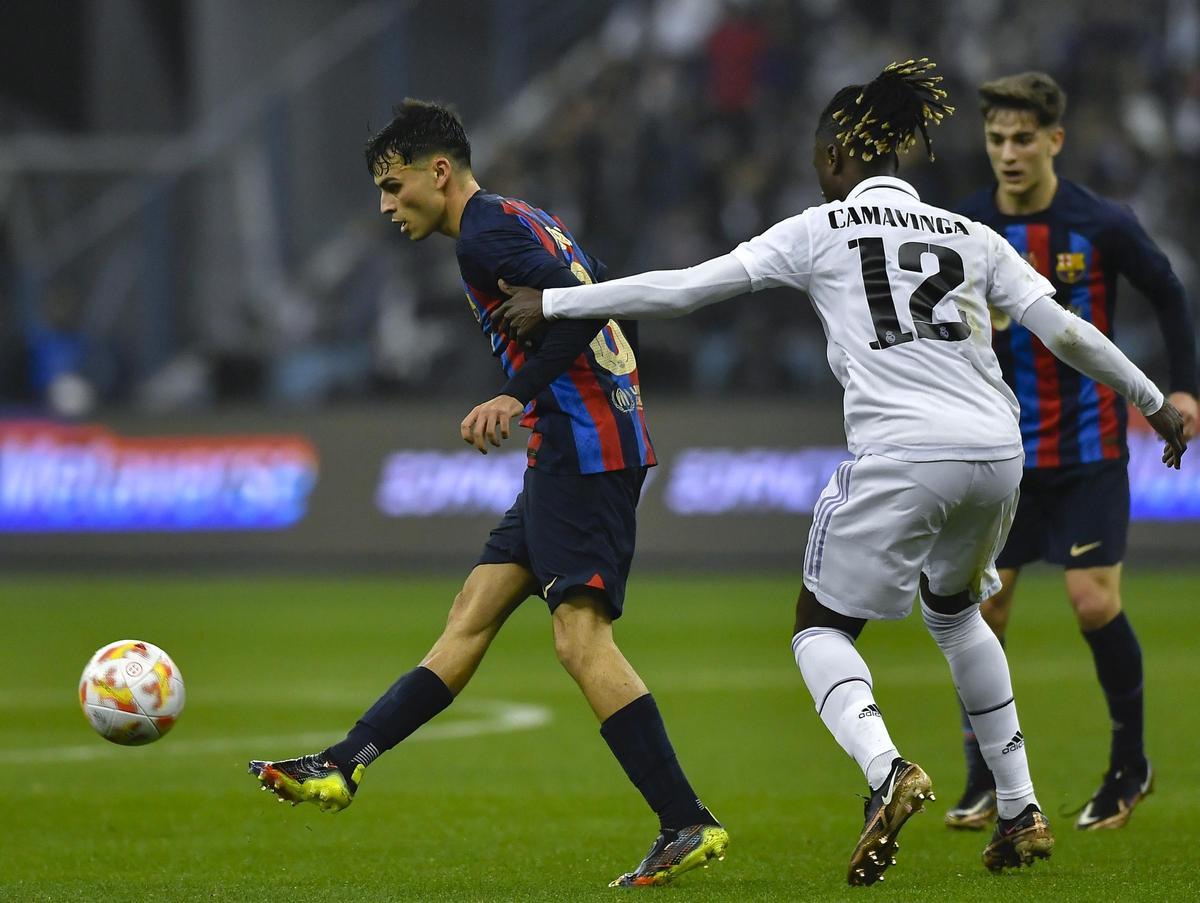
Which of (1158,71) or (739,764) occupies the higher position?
(1158,71)

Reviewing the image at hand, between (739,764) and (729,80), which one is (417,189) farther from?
(729,80)

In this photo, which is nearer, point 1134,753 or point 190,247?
point 1134,753

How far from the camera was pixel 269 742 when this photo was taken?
8.62 meters

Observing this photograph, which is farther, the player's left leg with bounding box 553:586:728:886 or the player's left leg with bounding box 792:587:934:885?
the player's left leg with bounding box 553:586:728:886

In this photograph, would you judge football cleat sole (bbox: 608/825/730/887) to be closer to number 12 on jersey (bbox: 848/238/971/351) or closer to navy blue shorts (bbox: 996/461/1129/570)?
number 12 on jersey (bbox: 848/238/971/351)

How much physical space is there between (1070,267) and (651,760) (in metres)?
2.52

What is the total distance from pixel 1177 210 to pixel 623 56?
6506 mm

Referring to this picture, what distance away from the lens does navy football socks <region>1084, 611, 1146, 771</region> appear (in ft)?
21.7

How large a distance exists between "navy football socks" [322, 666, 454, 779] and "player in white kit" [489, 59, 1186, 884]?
0.96 metres

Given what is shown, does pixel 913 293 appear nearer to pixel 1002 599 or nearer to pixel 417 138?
pixel 417 138

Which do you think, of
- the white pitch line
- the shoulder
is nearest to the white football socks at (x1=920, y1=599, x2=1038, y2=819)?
the shoulder

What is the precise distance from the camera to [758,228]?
18547mm

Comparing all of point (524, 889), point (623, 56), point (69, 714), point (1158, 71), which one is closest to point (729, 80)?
point (623, 56)

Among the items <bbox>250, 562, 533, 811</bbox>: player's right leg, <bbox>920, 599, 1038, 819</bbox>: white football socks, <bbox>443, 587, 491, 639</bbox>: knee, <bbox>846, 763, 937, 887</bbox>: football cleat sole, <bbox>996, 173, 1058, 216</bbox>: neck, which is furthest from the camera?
<bbox>996, 173, 1058, 216</bbox>: neck
